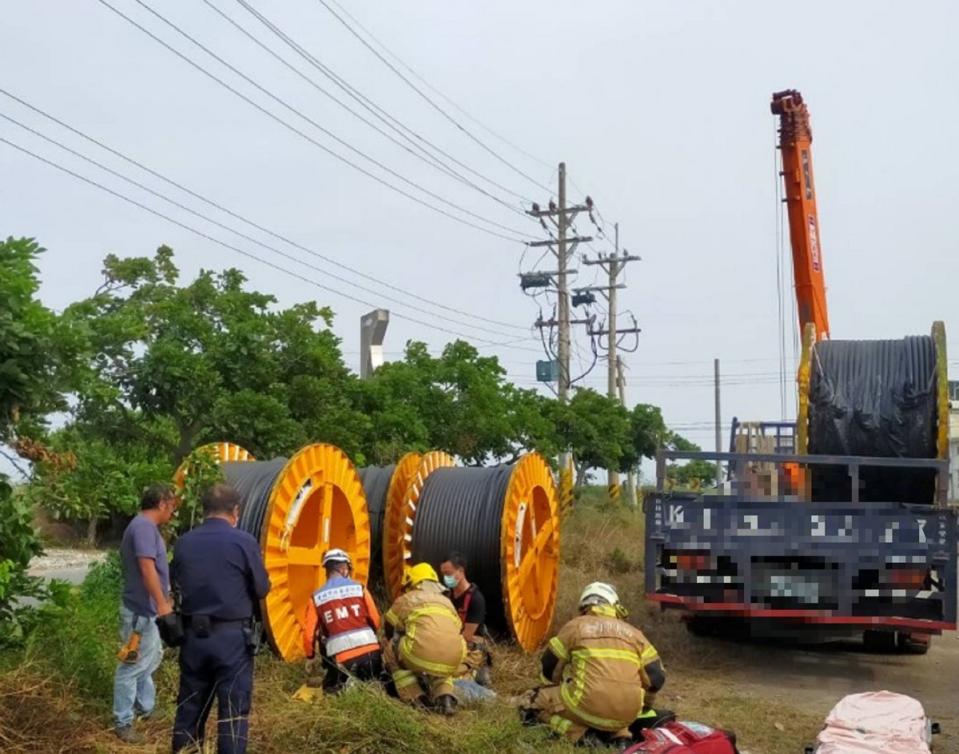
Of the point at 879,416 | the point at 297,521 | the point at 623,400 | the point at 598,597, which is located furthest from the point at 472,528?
the point at 623,400

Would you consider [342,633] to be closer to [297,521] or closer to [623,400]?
[297,521]

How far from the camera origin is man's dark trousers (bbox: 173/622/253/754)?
5602 millimetres

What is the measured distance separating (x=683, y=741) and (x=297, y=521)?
4.32m

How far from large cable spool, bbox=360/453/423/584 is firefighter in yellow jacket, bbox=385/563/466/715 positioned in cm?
344

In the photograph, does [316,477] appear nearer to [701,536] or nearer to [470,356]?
[701,536]

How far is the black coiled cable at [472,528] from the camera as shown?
34.6 feet

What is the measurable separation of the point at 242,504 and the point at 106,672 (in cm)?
227

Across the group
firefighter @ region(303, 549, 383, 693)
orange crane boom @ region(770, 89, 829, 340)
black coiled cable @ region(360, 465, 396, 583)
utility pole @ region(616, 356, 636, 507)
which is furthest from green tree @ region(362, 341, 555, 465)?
utility pole @ region(616, 356, 636, 507)

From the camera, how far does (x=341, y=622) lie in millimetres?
7516

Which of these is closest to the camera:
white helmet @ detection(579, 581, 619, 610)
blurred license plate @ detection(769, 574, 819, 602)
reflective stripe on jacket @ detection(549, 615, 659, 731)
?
reflective stripe on jacket @ detection(549, 615, 659, 731)

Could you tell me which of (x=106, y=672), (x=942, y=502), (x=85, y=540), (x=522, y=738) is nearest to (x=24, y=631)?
(x=106, y=672)

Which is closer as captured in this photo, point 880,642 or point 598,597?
point 598,597

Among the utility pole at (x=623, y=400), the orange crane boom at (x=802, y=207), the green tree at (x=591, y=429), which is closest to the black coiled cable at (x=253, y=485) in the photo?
the orange crane boom at (x=802, y=207)

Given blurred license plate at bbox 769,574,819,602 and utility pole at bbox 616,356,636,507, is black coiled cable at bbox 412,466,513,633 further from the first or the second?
utility pole at bbox 616,356,636,507
